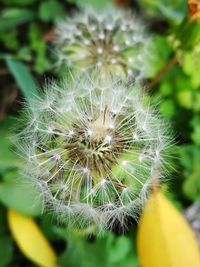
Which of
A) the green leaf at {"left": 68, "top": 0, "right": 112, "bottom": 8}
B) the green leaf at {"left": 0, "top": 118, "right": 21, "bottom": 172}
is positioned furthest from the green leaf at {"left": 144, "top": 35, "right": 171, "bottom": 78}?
the green leaf at {"left": 0, "top": 118, "right": 21, "bottom": 172}

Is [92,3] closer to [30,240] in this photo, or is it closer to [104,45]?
[104,45]

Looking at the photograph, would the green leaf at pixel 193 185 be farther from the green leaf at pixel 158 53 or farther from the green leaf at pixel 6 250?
the green leaf at pixel 6 250

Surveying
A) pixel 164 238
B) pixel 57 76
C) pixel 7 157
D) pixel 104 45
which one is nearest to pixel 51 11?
pixel 57 76

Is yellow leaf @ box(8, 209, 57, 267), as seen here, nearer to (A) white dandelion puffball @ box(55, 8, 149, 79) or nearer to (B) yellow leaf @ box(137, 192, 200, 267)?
(B) yellow leaf @ box(137, 192, 200, 267)

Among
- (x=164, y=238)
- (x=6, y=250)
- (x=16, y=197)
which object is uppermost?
(x=164, y=238)

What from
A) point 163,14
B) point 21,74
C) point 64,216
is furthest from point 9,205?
point 163,14

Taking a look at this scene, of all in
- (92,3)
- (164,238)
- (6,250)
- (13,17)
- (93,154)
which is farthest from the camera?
(13,17)
